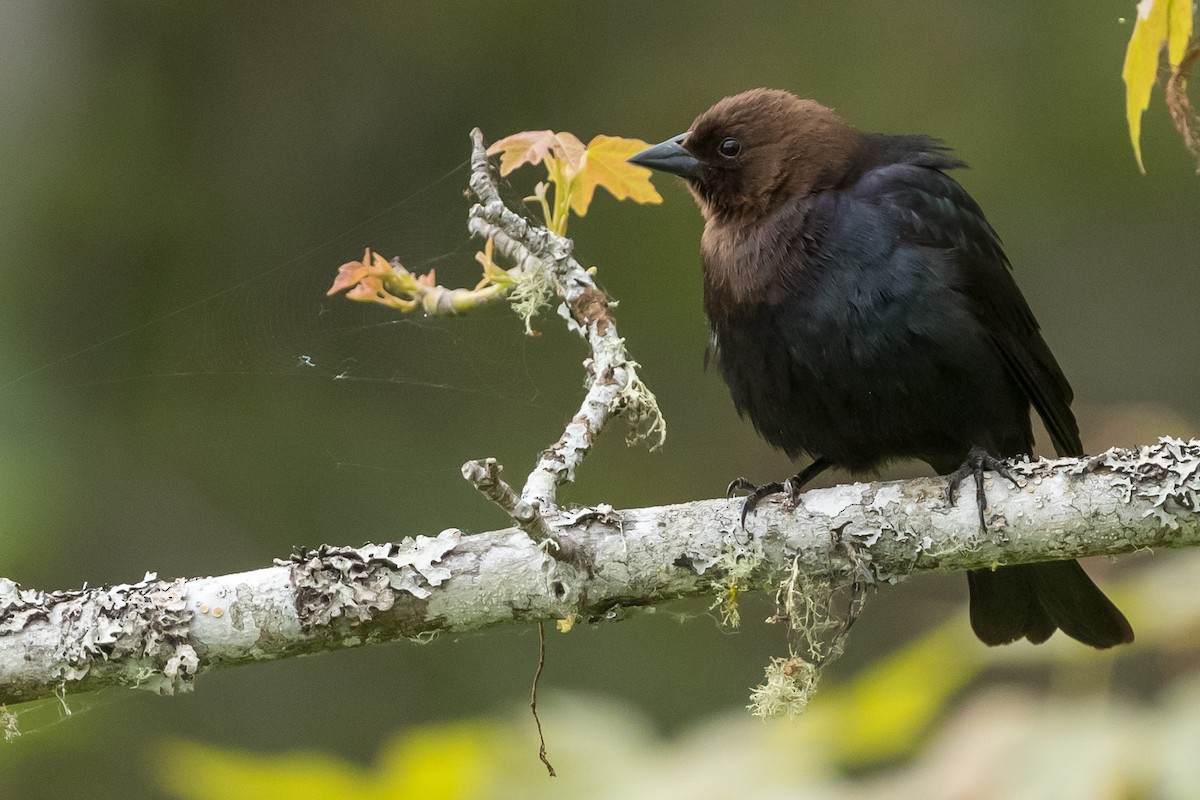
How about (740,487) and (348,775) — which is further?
(740,487)

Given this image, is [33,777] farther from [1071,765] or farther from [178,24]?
[1071,765]

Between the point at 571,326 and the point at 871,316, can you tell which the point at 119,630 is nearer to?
the point at 571,326

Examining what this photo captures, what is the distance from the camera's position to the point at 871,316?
2516mm

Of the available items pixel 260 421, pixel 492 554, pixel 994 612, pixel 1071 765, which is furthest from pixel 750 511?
pixel 260 421

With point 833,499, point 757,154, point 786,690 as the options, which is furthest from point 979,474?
point 757,154

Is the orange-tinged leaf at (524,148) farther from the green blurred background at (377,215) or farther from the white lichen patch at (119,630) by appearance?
the green blurred background at (377,215)

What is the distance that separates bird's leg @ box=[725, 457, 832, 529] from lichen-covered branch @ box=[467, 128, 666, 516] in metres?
0.21

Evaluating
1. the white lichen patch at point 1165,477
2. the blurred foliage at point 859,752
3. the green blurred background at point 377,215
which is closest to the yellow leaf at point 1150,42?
the white lichen patch at point 1165,477

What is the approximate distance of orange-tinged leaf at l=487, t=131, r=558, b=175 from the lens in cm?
236

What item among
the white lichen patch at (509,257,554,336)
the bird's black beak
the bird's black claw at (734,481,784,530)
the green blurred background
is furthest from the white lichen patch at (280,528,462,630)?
the green blurred background

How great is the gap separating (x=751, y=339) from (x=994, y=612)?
0.78 m

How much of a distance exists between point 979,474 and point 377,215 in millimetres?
2437

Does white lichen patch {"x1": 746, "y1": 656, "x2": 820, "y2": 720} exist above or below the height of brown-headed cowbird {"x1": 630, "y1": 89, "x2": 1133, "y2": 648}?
below

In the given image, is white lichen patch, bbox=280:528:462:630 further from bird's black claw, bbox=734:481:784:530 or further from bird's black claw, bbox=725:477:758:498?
bird's black claw, bbox=725:477:758:498
